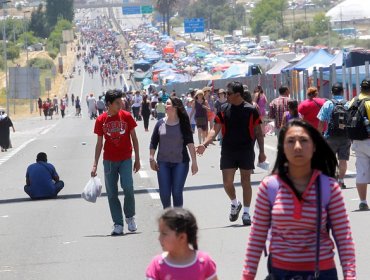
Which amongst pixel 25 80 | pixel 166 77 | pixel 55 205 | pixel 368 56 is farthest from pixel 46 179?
pixel 166 77

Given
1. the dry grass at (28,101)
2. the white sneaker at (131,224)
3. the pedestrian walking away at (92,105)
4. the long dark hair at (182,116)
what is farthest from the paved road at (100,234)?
the dry grass at (28,101)

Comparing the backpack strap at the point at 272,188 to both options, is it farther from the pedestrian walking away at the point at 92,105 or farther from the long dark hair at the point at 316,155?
the pedestrian walking away at the point at 92,105

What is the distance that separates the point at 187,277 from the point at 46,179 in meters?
13.9

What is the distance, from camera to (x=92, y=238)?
14.5 metres

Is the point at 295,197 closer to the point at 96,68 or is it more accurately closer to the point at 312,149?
the point at 312,149

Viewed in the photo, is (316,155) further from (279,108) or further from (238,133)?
(279,108)

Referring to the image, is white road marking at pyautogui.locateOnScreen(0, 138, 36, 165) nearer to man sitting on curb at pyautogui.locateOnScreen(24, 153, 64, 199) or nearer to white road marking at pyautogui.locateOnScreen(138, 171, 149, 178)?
white road marking at pyautogui.locateOnScreen(138, 171, 149, 178)

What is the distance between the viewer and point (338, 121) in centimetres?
1747

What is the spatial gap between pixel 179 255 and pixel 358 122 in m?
9.71

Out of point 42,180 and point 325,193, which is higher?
point 325,193

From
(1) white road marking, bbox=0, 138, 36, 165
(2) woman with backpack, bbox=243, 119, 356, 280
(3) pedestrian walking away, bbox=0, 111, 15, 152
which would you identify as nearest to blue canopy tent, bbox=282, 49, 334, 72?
(1) white road marking, bbox=0, 138, 36, 165

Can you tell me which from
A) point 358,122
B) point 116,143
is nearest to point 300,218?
point 116,143

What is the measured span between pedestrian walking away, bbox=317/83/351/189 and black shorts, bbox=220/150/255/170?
3206mm

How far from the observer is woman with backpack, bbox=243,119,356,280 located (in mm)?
6223
